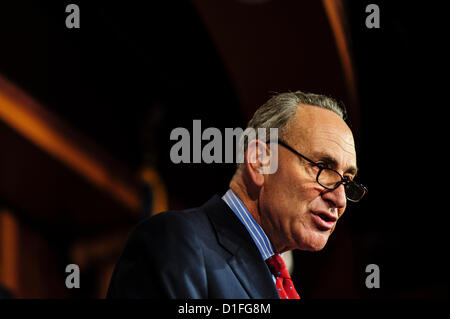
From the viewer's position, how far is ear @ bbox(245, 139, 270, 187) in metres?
1.74

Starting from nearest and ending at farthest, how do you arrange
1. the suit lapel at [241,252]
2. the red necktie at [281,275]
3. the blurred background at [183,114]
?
the suit lapel at [241,252], the red necktie at [281,275], the blurred background at [183,114]

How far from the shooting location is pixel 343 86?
13.7 ft

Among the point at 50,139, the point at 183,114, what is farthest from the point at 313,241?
the point at 183,114

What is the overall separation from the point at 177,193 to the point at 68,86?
62.8 inches

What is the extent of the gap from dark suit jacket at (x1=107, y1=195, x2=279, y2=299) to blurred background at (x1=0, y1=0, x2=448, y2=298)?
2.28m

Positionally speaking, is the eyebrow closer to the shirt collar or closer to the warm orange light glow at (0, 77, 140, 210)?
the shirt collar

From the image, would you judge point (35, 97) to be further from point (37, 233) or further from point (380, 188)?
point (380, 188)

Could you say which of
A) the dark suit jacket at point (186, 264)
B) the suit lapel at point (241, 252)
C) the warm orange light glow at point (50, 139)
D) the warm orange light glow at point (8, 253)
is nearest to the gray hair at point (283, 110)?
the suit lapel at point (241, 252)

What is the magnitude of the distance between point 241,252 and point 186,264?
192 mm

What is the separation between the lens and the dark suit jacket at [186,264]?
53.0 inches

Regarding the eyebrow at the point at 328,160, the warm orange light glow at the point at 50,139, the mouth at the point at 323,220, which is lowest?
the mouth at the point at 323,220

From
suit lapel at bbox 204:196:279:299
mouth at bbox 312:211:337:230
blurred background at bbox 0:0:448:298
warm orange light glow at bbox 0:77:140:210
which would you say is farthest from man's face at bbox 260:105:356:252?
warm orange light glow at bbox 0:77:140:210

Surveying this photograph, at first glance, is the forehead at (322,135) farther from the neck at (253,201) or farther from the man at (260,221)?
the neck at (253,201)
